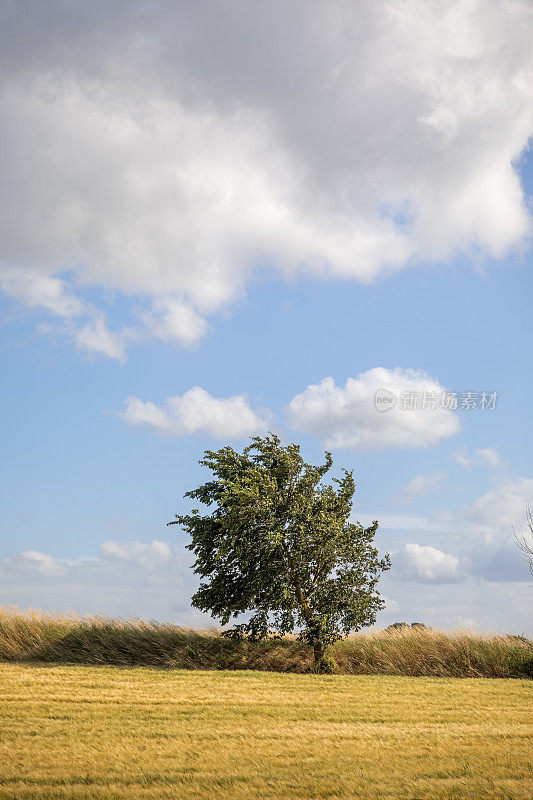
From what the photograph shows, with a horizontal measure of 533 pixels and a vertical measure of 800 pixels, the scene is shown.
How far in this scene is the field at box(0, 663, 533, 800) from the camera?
714cm

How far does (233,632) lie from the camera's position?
1755 centimetres

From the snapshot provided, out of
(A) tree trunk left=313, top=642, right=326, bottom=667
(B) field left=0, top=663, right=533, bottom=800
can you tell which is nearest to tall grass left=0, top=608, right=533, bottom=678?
(A) tree trunk left=313, top=642, right=326, bottom=667

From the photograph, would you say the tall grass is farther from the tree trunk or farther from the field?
the field

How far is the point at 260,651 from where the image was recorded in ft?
57.8

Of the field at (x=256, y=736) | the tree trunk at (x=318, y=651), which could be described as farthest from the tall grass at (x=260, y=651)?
the field at (x=256, y=736)

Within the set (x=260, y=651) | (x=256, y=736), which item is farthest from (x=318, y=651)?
(x=256, y=736)

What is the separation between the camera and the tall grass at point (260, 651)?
1733 centimetres

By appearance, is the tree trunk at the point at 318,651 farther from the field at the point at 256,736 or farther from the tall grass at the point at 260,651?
the field at the point at 256,736

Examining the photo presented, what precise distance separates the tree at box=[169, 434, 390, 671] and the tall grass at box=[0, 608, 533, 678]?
0.74 metres

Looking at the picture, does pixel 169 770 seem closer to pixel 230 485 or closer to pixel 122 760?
pixel 122 760

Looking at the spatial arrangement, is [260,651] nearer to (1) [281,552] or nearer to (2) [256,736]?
(1) [281,552]

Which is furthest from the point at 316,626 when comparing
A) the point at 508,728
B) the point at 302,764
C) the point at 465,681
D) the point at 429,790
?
the point at 429,790

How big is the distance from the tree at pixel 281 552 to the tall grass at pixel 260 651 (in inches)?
29.3

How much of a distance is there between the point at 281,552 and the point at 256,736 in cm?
720
